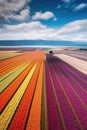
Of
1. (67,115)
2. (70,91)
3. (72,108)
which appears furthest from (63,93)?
(67,115)

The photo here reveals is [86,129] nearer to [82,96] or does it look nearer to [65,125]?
[65,125]

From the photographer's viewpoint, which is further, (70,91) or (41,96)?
(70,91)

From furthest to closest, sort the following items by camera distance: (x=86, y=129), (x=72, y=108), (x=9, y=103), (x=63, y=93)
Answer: (x=63, y=93), (x=9, y=103), (x=72, y=108), (x=86, y=129)

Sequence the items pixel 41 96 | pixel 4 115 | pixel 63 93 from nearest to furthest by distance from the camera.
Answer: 1. pixel 4 115
2. pixel 41 96
3. pixel 63 93

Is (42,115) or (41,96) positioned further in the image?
(41,96)

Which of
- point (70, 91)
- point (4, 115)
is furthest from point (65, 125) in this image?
point (70, 91)

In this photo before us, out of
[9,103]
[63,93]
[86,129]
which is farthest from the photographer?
[63,93]

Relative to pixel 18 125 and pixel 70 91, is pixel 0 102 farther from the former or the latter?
pixel 70 91

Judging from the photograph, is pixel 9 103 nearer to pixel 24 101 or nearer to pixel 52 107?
pixel 24 101

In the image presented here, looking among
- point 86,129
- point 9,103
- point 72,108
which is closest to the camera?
point 86,129
